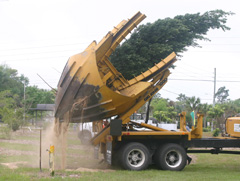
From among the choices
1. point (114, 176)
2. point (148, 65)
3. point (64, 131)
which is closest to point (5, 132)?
point (148, 65)

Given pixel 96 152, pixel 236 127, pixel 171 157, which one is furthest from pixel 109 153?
pixel 236 127

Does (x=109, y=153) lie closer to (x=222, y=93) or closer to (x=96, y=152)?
(x=96, y=152)

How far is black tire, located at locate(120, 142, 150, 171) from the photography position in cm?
1126

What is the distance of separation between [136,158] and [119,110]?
1728 mm

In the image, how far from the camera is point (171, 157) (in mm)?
11812

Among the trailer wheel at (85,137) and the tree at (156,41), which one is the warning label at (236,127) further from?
the tree at (156,41)

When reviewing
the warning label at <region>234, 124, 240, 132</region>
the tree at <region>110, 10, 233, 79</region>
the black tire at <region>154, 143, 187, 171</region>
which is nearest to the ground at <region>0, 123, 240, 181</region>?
the black tire at <region>154, 143, 187, 171</region>

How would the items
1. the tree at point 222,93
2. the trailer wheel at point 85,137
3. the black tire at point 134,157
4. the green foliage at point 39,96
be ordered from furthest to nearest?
the tree at point 222,93
the green foliage at point 39,96
the trailer wheel at point 85,137
the black tire at point 134,157

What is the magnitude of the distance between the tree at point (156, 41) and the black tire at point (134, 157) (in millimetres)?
7442

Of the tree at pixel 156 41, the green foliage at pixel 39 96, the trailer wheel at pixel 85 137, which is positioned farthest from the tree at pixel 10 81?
the trailer wheel at pixel 85 137

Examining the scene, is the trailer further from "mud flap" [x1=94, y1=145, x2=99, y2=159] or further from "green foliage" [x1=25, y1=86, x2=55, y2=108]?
"green foliage" [x1=25, y1=86, x2=55, y2=108]

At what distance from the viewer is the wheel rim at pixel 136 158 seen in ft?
37.5

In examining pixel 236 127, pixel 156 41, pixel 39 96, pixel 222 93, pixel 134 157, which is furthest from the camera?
pixel 222 93

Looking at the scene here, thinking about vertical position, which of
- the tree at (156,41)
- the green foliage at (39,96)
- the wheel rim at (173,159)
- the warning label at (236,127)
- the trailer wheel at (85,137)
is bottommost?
the wheel rim at (173,159)
